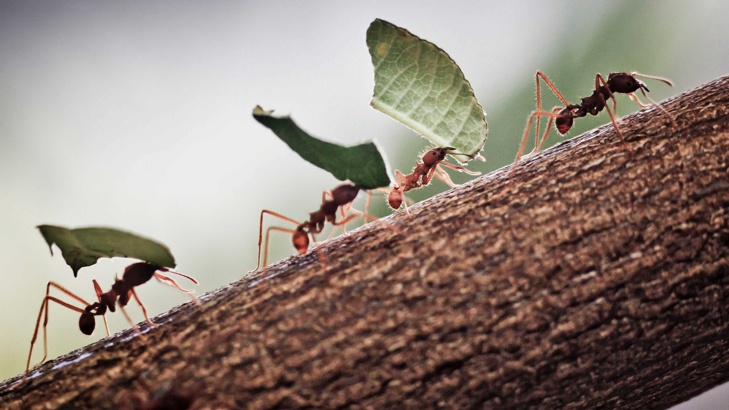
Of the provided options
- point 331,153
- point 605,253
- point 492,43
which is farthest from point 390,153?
point 605,253

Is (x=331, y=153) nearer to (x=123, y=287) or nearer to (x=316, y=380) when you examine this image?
(x=316, y=380)

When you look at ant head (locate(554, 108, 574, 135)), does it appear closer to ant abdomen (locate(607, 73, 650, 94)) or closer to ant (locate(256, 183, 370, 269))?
ant abdomen (locate(607, 73, 650, 94))

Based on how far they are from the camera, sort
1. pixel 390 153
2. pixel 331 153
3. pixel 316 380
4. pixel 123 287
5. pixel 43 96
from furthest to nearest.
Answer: pixel 43 96, pixel 390 153, pixel 123 287, pixel 331 153, pixel 316 380

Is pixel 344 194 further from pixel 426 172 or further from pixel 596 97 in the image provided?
pixel 596 97

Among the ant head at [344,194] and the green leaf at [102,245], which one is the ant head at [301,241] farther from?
the green leaf at [102,245]

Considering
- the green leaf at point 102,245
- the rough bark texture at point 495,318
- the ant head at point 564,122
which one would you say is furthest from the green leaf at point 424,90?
the green leaf at point 102,245

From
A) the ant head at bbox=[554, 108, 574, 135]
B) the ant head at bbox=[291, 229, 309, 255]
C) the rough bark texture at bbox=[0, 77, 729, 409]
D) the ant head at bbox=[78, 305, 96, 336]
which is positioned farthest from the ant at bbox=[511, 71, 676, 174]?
the ant head at bbox=[78, 305, 96, 336]
